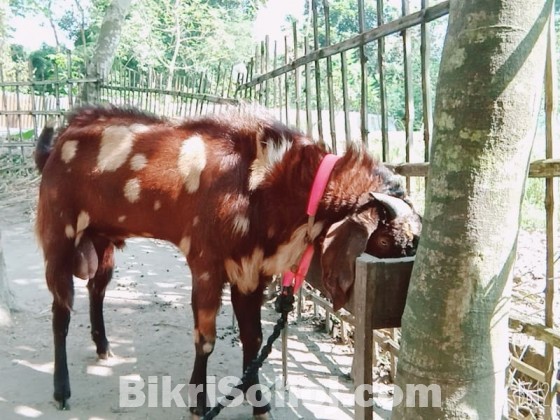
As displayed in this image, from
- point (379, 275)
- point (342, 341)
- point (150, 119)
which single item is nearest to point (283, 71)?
point (150, 119)

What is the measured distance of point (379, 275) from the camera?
180 centimetres

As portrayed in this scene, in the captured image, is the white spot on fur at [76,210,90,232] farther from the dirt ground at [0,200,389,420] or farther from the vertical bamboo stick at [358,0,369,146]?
the vertical bamboo stick at [358,0,369,146]

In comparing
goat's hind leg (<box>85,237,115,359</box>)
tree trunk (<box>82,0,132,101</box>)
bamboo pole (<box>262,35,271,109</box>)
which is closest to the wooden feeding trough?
goat's hind leg (<box>85,237,115,359</box>)

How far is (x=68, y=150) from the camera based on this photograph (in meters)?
3.84

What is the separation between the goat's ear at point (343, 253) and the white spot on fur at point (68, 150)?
2.24 m

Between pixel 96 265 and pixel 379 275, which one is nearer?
pixel 379 275

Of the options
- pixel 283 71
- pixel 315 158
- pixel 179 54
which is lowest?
pixel 315 158

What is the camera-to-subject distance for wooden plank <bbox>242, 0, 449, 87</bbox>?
2.75m

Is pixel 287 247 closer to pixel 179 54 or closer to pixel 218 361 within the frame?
pixel 218 361

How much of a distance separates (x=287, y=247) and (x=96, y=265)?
1832 millimetres

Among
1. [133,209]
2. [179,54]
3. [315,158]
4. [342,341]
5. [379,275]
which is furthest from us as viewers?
[179,54]

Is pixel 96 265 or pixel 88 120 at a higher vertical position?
pixel 88 120

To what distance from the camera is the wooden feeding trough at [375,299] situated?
180 cm

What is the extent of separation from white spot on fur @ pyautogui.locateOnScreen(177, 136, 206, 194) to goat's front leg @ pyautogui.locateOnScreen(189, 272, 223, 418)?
570 mm
